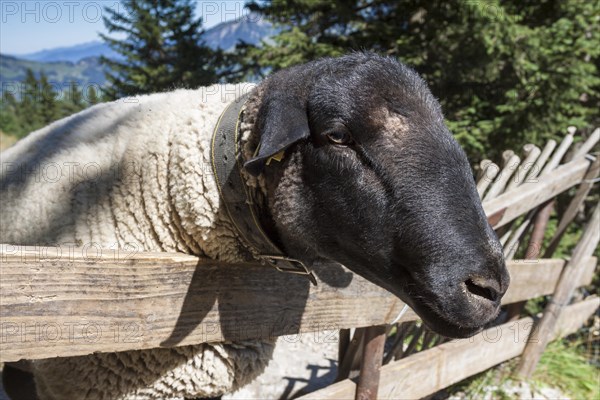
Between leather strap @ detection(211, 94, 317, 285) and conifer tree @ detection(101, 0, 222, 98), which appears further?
conifer tree @ detection(101, 0, 222, 98)

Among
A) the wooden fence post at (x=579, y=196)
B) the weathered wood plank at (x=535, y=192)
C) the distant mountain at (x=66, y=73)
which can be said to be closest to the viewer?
the weathered wood plank at (x=535, y=192)

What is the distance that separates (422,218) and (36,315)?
4.08 feet

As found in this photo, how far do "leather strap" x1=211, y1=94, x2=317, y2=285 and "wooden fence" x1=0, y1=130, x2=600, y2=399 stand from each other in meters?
0.12

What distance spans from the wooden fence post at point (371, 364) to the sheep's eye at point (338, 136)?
136 centimetres

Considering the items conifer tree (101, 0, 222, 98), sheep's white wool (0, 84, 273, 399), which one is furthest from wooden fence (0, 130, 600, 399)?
conifer tree (101, 0, 222, 98)

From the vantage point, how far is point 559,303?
14.6 ft

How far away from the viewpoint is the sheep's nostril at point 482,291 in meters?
1.72

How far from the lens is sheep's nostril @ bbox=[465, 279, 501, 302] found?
67.7 inches

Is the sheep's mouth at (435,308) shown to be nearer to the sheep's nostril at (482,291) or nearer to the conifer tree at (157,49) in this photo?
the sheep's nostril at (482,291)

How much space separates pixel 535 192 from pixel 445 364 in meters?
1.46

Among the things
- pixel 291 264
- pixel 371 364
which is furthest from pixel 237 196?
pixel 371 364

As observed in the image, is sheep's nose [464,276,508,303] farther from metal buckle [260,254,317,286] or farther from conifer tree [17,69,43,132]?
conifer tree [17,69,43,132]

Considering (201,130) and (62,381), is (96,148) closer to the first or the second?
(201,130)

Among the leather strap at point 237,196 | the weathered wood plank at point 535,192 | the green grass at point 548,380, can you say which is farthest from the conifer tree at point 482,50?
the leather strap at point 237,196
